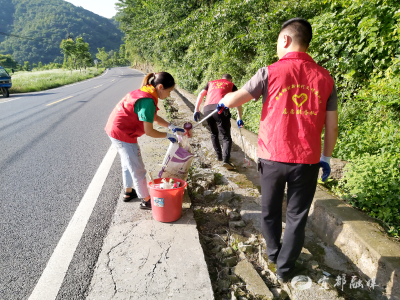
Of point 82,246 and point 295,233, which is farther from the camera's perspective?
point 82,246

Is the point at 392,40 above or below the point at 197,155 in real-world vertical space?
above

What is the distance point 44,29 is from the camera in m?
133

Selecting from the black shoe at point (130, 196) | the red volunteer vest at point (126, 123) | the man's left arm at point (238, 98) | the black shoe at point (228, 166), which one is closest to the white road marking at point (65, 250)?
the black shoe at point (130, 196)

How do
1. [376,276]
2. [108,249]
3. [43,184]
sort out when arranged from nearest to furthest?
[376,276] → [108,249] → [43,184]

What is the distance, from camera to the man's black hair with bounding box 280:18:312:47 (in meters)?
1.83

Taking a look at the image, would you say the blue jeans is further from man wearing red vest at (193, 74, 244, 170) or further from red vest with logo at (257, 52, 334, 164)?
man wearing red vest at (193, 74, 244, 170)

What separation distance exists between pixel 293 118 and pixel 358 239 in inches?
53.2

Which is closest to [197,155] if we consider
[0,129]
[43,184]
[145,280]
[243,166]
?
[243,166]

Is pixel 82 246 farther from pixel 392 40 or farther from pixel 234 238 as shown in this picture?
pixel 392 40

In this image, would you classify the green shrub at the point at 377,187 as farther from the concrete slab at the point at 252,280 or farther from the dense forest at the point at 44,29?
the dense forest at the point at 44,29

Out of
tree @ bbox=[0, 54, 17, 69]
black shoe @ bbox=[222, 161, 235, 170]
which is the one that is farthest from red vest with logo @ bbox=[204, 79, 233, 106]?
tree @ bbox=[0, 54, 17, 69]

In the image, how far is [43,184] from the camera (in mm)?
3678

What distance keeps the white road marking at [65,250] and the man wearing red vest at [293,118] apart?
5.91 ft

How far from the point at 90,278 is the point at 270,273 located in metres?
1.50
